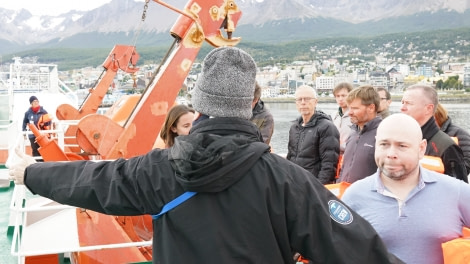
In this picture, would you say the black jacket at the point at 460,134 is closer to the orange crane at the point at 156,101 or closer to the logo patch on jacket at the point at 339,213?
the orange crane at the point at 156,101

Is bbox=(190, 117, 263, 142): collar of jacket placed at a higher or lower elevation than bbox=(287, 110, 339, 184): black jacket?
higher

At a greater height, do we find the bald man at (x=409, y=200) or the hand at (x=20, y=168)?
the hand at (x=20, y=168)

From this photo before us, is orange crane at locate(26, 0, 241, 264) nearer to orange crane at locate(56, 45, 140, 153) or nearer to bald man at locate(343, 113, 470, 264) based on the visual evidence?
bald man at locate(343, 113, 470, 264)

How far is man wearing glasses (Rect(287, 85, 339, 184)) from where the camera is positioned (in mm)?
3893

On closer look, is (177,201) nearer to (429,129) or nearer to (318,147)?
(429,129)

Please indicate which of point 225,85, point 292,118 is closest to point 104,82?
point 225,85

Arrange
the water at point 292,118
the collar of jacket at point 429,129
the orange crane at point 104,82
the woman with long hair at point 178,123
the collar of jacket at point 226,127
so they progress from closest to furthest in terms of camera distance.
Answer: the collar of jacket at point 226,127
the collar of jacket at point 429,129
the woman with long hair at point 178,123
the orange crane at point 104,82
the water at point 292,118

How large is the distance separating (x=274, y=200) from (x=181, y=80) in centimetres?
361

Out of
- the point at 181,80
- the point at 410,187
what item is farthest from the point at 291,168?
the point at 181,80

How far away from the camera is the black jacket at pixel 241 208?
1325mm

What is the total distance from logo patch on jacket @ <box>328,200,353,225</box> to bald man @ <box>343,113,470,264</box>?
678mm

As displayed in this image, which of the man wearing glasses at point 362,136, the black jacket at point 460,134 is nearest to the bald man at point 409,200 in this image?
the man wearing glasses at point 362,136

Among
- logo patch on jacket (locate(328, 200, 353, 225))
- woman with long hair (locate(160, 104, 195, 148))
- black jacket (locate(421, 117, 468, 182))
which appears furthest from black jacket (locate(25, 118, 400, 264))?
woman with long hair (locate(160, 104, 195, 148))

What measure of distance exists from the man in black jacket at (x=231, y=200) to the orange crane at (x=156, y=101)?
8.10 feet
